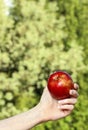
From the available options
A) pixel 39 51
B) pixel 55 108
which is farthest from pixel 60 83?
pixel 39 51

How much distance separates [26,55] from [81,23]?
1.60 m

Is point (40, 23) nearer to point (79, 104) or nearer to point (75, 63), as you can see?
point (75, 63)

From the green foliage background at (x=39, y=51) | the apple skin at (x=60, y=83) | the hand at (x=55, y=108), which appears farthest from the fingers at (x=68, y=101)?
the green foliage background at (x=39, y=51)

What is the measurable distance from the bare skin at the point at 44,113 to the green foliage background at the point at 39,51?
6.31 m

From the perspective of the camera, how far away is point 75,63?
28.8 ft

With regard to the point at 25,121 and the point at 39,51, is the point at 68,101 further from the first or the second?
the point at 39,51

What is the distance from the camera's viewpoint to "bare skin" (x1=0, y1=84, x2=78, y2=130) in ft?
5.69

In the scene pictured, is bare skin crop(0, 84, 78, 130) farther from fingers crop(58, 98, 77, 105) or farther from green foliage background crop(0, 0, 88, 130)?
green foliage background crop(0, 0, 88, 130)

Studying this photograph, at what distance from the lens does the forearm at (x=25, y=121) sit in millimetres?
1759

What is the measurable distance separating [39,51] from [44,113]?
688 cm

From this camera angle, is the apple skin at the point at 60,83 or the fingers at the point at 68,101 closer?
the fingers at the point at 68,101

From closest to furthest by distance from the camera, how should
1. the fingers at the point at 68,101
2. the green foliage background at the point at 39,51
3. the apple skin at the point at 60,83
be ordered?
the fingers at the point at 68,101 → the apple skin at the point at 60,83 → the green foliage background at the point at 39,51

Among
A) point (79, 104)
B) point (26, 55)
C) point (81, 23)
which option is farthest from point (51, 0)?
point (79, 104)

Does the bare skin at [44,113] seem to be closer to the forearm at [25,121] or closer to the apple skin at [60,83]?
the forearm at [25,121]
